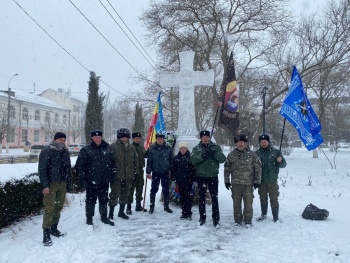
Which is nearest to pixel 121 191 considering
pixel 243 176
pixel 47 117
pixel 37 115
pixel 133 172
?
pixel 133 172

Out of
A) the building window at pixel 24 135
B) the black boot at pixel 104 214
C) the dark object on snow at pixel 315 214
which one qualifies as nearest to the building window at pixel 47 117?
the building window at pixel 24 135

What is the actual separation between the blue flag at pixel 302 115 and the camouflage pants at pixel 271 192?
3.35 ft

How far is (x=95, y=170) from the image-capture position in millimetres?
5820

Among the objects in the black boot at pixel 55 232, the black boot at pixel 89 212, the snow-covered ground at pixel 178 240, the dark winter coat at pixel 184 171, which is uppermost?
the dark winter coat at pixel 184 171

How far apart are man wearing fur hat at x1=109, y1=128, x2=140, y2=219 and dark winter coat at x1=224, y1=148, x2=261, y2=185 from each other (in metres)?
1.97

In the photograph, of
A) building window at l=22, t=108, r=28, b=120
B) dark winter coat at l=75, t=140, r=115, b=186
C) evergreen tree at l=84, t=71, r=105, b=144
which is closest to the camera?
dark winter coat at l=75, t=140, r=115, b=186

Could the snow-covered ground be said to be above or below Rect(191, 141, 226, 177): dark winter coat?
below

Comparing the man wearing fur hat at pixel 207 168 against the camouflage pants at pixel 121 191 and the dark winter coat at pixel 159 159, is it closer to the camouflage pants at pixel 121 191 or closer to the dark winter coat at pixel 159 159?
the dark winter coat at pixel 159 159

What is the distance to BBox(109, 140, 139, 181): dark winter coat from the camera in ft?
21.4

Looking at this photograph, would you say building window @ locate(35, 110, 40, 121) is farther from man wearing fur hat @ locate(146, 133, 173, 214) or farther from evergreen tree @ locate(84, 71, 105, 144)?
man wearing fur hat @ locate(146, 133, 173, 214)

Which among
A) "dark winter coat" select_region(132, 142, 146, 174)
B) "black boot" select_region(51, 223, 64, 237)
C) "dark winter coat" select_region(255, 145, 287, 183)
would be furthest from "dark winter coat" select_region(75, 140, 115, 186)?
"dark winter coat" select_region(255, 145, 287, 183)

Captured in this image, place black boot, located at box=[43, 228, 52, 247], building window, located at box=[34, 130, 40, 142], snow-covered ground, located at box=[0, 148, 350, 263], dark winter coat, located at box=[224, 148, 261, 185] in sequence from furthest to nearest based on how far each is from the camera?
building window, located at box=[34, 130, 40, 142] < dark winter coat, located at box=[224, 148, 261, 185] < black boot, located at box=[43, 228, 52, 247] < snow-covered ground, located at box=[0, 148, 350, 263]

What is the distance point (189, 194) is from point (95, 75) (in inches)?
604

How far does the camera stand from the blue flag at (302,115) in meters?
6.46
